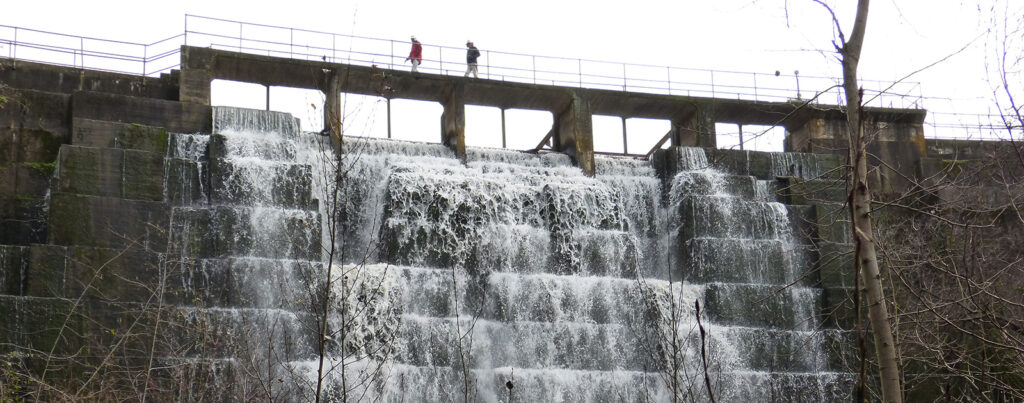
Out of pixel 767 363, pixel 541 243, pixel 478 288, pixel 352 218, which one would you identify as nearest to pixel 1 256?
pixel 352 218

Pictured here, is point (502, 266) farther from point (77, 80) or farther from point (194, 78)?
point (77, 80)

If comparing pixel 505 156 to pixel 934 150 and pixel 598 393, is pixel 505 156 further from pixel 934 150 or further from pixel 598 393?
pixel 934 150

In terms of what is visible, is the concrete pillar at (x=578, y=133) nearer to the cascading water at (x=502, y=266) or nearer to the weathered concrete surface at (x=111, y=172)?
the cascading water at (x=502, y=266)

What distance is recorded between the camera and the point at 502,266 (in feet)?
93.4

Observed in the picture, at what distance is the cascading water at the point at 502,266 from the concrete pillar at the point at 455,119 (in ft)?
1.32

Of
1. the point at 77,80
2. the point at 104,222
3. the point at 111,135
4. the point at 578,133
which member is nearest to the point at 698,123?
the point at 578,133

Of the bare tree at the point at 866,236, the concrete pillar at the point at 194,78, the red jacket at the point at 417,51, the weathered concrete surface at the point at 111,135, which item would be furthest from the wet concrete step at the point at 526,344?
the bare tree at the point at 866,236

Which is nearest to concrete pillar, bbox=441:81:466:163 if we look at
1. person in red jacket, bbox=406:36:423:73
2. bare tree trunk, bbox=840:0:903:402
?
person in red jacket, bbox=406:36:423:73

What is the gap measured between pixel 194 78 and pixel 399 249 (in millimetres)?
7247

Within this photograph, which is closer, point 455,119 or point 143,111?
point 143,111

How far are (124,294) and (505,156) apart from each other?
40.2 ft

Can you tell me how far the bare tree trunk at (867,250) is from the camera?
6762mm

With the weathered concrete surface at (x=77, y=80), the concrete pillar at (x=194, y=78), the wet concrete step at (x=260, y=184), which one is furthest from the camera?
the concrete pillar at (x=194, y=78)

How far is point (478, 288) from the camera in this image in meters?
27.8
